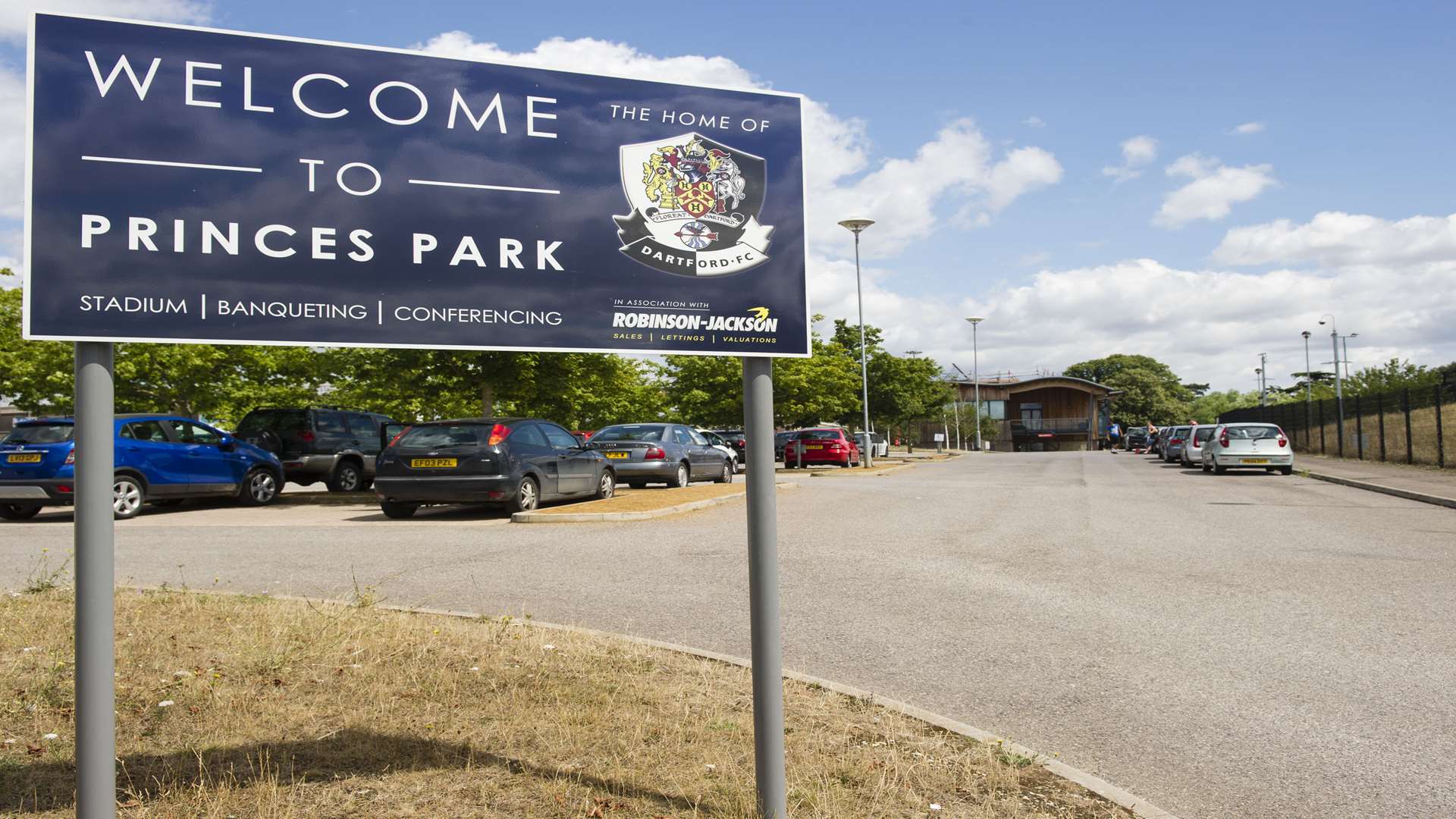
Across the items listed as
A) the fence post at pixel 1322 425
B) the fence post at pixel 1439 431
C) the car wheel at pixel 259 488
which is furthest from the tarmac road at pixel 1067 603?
the fence post at pixel 1322 425

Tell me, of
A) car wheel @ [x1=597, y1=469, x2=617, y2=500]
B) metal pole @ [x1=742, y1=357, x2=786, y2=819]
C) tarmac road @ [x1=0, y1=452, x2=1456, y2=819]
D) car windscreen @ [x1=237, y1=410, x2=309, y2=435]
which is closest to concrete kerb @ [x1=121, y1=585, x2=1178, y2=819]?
tarmac road @ [x1=0, y1=452, x2=1456, y2=819]

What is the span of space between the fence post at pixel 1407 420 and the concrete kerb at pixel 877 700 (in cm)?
2637

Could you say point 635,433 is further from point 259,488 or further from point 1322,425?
point 1322,425

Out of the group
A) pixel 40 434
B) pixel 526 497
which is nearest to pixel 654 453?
pixel 526 497

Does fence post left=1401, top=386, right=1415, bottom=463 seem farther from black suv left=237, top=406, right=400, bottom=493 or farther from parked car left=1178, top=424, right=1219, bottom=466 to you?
black suv left=237, top=406, right=400, bottom=493

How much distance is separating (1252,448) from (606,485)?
17.4 meters

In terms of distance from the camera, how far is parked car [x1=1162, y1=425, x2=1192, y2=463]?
38.1 metres

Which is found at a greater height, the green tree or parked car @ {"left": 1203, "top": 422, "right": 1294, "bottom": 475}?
the green tree

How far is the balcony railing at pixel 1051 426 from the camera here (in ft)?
315

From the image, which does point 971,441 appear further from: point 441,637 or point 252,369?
point 441,637

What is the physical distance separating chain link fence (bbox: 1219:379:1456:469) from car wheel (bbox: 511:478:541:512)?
2024 cm

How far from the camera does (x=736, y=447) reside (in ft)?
129

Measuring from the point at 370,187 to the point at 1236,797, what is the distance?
384 cm

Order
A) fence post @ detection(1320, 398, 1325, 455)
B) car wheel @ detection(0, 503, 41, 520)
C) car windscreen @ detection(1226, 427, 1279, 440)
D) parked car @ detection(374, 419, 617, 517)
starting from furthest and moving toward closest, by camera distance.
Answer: fence post @ detection(1320, 398, 1325, 455) < car windscreen @ detection(1226, 427, 1279, 440) < car wheel @ detection(0, 503, 41, 520) < parked car @ detection(374, 419, 617, 517)
